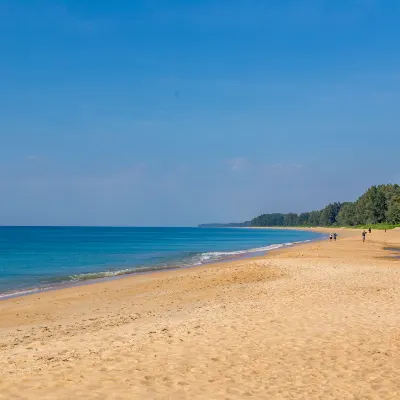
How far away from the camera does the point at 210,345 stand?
1106cm

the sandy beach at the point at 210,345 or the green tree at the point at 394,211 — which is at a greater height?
the green tree at the point at 394,211

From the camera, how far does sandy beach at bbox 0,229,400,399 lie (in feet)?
27.1

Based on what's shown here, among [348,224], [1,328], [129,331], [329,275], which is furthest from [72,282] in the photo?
[348,224]

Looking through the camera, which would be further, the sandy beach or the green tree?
the green tree

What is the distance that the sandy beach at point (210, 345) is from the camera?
8.27 m

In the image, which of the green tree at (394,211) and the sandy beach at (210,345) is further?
the green tree at (394,211)

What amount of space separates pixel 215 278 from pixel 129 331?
14875mm

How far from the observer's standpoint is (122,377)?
28.7 ft

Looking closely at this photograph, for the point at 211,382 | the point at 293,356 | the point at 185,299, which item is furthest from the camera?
the point at 185,299

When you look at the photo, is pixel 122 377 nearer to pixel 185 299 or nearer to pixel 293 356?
pixel 293 356

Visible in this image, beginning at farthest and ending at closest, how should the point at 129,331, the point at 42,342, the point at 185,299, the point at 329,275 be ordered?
the point at 329,275 → the point at 185,299 → the point at 129,331 → the point at 42,342

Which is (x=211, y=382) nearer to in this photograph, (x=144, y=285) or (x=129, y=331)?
(x=129, y=331)

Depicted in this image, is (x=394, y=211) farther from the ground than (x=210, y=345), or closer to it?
farther from the ground

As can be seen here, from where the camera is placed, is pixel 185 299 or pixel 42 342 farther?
pixel 185 299
